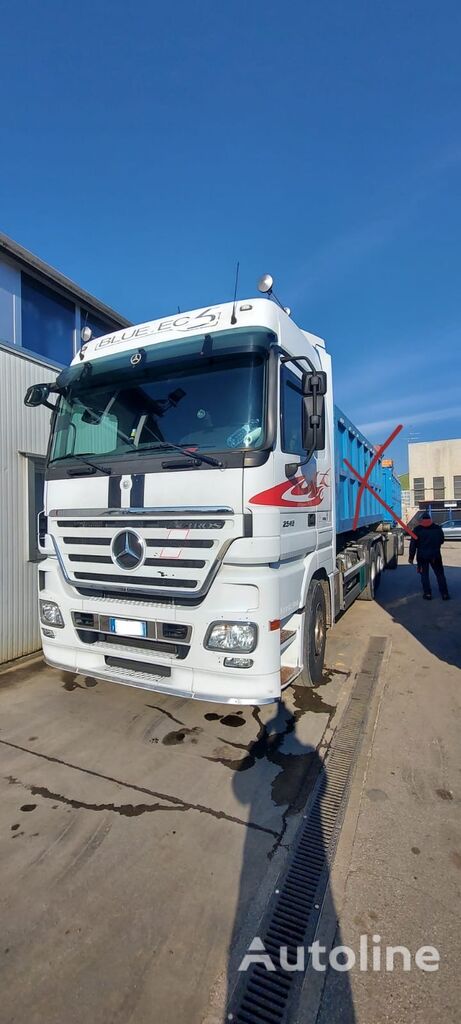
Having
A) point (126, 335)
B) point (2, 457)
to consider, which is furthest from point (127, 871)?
point (2, 457)

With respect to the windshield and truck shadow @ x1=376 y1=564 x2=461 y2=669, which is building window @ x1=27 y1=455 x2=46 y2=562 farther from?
truck shadow @ x1=376 y1=564 x2=461 y2=669

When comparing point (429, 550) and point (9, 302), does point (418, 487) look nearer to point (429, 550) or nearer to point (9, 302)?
point (429, 550)

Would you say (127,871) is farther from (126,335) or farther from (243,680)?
(126,335)

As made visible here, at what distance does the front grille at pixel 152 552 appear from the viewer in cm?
305

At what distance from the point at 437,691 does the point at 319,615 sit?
1385mm

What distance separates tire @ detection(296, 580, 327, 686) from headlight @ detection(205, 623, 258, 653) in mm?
989

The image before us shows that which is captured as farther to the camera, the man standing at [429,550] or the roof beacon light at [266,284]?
the man standing at [429,550]

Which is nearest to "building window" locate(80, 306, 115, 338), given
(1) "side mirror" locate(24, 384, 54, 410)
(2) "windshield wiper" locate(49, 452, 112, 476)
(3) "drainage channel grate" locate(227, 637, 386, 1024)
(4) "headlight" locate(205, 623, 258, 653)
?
(1) "side mirror" locate(24, 384, 54, 410)

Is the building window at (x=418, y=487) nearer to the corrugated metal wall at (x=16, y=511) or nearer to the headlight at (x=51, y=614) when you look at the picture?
the corrugated metal wall at (x=16, y=511)

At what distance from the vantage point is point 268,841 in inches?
97.7

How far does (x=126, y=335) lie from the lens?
4.03 meters

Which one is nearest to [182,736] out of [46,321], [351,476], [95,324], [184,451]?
[184,451]

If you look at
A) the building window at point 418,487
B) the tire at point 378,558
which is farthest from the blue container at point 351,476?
the building window at point 418,487

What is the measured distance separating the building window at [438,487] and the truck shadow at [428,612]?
101 ft
